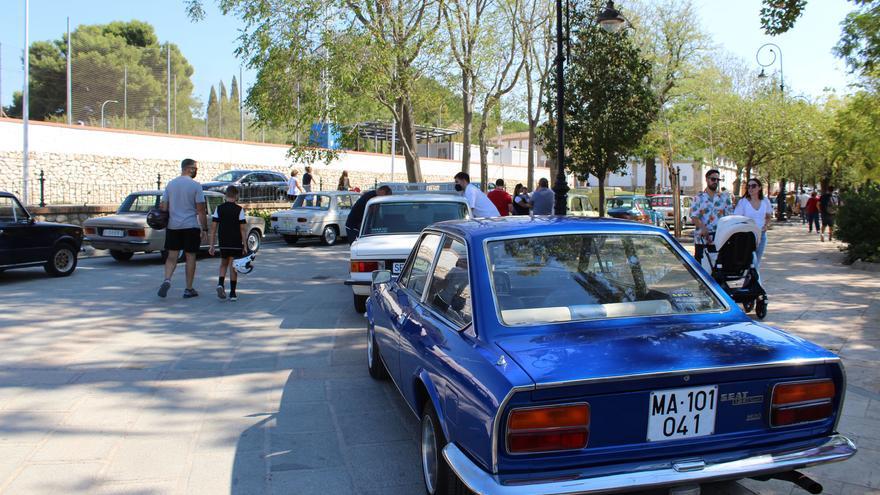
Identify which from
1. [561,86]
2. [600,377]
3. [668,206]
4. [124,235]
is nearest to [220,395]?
[600,377]

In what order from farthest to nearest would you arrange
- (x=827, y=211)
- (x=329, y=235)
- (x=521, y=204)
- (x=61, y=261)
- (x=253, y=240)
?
(x=827, y=211) → (x=329, y=235) → (x=253, y=240) → (x=521, y=204) → (x=61, y=261)

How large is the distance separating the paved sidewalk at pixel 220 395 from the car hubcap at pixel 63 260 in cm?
122

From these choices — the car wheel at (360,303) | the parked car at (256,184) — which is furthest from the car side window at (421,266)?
the parked car at (256,184)

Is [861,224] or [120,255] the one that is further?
[120,255]

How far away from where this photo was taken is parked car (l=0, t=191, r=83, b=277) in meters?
10.9

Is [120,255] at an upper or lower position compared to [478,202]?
lower

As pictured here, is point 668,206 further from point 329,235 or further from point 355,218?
Answer: point 355,218

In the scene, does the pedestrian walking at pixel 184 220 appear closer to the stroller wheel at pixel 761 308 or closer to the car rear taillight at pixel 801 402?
the stroller wheel at pixel 761 308

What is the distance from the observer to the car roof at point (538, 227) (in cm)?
387

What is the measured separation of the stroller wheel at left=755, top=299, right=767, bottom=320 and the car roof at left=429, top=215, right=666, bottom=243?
5.17 m

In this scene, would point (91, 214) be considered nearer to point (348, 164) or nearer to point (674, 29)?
point (348, 164)

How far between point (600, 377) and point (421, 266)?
2.18 metres

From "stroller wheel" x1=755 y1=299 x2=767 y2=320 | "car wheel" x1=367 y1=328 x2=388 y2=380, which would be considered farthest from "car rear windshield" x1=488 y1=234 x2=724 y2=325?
"stroller wheel" x1=755 y1=299 x2=767 y2=320

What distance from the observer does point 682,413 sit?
9.27 feet
